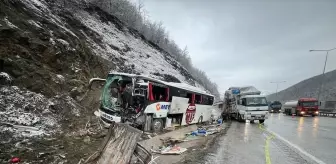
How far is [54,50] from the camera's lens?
15.3 meters

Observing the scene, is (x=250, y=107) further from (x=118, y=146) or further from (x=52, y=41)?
(x=118, y=146)

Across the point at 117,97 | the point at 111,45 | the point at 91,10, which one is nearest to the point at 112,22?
the point at 91,10

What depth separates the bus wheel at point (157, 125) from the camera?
13982mm

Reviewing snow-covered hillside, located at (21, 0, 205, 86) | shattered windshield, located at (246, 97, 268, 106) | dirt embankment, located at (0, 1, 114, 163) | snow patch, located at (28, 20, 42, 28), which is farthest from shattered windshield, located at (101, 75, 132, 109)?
shattered windshield, located at (246, 97, 268, 106)

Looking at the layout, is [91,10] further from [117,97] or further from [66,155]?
[66,155]

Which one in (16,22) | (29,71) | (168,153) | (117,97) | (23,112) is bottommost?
(168,153)

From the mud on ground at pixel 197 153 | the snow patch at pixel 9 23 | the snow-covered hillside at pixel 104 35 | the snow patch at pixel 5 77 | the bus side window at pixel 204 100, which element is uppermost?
the snow-covered hillside at pixel 104 35

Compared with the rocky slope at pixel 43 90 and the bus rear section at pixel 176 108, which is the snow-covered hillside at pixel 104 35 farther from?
the bus rear section at pixel 176 108

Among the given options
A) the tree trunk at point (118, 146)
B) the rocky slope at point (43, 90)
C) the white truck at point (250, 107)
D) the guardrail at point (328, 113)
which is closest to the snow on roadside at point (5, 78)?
the rocky slope at point (43, 90)

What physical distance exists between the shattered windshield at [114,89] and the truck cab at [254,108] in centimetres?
1579

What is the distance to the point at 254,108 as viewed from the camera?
25109 millimetres

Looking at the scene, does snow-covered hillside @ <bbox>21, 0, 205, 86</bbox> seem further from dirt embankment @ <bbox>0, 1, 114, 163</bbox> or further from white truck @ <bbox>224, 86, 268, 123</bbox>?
white truck @ <bbox>224, 86, 268, 123</bbox>

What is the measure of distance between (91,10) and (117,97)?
77.6 ft

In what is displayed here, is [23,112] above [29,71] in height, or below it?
below
